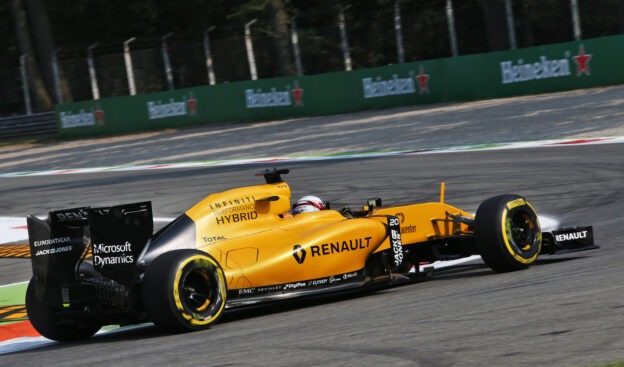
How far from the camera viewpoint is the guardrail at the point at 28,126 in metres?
38.9

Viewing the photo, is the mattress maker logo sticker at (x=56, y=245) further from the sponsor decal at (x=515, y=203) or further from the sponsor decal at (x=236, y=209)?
the sponsor decal at (x=515, y=203)

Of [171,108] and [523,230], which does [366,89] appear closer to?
[171,108]

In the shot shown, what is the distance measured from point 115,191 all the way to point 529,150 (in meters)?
7.50

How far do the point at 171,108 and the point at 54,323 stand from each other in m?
27.5

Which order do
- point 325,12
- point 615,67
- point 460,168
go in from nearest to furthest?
point 460,168 < point 615,67 < point 325,12

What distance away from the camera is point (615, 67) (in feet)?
80.7

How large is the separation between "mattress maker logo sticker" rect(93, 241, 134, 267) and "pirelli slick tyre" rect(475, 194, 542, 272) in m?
2.71

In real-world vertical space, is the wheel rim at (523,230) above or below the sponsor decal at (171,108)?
below

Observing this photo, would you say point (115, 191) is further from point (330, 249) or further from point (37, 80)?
point (37, 80)

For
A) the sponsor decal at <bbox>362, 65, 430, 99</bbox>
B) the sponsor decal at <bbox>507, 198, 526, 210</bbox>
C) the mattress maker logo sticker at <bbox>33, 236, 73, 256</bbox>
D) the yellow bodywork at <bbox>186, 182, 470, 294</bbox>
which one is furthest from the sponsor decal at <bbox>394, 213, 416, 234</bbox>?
the sponsor decal at <bbox>362, 65, 430, 99</bbox>

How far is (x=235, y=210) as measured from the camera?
7.62 m

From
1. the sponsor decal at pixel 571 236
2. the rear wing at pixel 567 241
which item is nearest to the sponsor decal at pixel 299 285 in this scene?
the rear wing at pixel 567 241

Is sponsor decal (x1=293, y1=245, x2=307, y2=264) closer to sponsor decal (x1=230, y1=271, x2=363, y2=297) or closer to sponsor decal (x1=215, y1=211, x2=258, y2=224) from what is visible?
sponsor decal (x1=230, y1=271, x2=363, y2=297)

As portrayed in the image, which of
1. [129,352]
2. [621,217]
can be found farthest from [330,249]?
[621,217]
